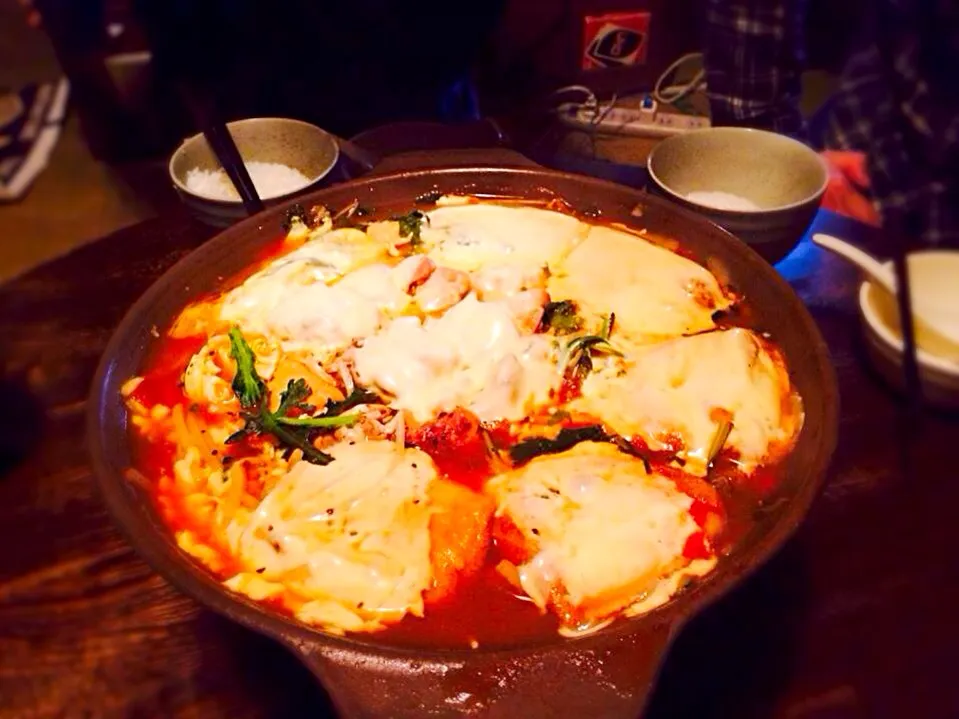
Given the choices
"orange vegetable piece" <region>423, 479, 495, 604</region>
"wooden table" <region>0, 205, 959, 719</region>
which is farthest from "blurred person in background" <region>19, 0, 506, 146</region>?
"orange vegetable piece" <region>423, 479, 495, 604</region>

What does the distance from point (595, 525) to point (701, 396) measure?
1.48ft

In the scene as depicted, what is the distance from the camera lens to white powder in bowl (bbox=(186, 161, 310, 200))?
2723mm

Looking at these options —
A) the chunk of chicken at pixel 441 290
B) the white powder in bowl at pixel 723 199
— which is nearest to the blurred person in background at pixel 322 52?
the white powder in bowl at pixel 723 199

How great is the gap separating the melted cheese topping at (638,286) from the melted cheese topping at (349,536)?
725 millimetres

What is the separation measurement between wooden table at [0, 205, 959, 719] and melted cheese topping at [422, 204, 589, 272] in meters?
0.88

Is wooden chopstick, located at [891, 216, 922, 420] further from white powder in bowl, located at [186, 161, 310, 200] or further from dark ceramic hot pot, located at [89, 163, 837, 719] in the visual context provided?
white powder in bowl, located at [186, 161, 310, 200]

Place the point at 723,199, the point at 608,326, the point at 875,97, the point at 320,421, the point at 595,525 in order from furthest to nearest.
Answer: the point at 875,97 < the point at 723,199 < the point at 608,326 < the point at 320,421 < the point at 595,525

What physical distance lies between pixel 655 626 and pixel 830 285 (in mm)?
1555

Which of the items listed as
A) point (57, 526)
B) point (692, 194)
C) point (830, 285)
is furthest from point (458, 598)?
point (692, 194)

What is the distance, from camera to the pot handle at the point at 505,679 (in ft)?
3.89

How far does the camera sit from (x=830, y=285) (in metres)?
2.37

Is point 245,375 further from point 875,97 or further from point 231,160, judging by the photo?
point 875,97

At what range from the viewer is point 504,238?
7.54 ft

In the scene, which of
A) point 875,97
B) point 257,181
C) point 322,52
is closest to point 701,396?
point 257,181
